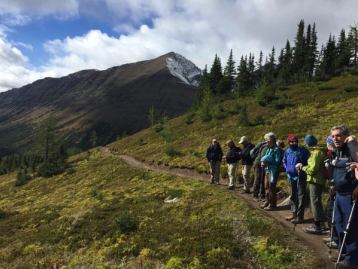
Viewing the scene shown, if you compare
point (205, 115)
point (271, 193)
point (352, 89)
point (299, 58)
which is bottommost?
point (271, 193)

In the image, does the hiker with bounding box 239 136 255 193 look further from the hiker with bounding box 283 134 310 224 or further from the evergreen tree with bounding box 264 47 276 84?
the evergreen tree with bounding box 264 47 276 84

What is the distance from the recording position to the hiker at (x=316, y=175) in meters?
12.0

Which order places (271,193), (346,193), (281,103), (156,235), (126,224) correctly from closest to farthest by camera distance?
(346,193), (156,235), (271,193), (126,224), (281,103)

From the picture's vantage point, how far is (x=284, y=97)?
65.0 metres

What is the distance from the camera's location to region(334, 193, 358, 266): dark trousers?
28.4 feet

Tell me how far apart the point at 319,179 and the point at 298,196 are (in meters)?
1.84

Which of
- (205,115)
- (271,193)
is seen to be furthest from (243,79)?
(271,193)

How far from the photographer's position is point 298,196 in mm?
13711

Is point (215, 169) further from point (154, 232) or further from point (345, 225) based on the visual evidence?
→ point (345, 225)

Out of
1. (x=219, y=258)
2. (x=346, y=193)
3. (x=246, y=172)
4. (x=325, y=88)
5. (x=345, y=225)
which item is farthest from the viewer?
(x=325, y=88)

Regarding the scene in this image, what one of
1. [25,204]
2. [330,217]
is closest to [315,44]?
[25,204]

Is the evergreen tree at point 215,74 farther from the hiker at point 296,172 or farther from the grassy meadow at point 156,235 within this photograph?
the hiker at point 296,172

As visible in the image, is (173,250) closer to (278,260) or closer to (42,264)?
(278,260)

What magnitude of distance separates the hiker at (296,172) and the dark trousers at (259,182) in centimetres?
365
